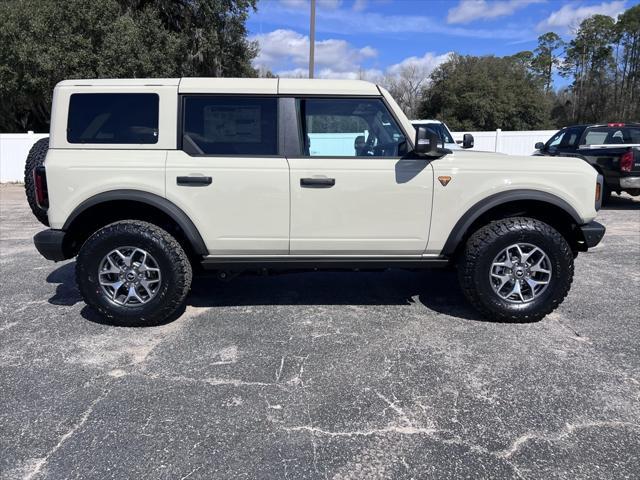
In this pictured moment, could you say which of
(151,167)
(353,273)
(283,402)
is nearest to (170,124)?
(151,167)

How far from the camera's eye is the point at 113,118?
3973 mm

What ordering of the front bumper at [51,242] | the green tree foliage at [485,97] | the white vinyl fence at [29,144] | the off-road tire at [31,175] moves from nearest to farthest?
the front bumper at [51,242]
the off-road tire at [31,175]
the white vinyl fence at [29,144]
the green tree foliage at [485,97]

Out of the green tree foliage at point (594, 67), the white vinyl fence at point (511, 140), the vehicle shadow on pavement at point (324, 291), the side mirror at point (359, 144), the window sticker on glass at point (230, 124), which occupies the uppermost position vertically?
the green tree foliage at point (594, 67)

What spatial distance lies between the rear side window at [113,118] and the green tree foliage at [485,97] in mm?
31992

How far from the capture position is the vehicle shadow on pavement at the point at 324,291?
15.5 ft

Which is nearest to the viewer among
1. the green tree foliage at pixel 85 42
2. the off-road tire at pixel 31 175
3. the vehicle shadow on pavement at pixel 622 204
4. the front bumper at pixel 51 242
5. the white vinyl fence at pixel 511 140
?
the front bumper at pixel 51 242

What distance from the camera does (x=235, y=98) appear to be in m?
4.00

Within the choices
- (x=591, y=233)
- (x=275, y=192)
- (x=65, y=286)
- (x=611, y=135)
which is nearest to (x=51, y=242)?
(x=65, y=286)

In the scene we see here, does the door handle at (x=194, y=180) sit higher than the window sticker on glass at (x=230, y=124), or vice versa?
the window sticker on glass at (x=230, y=124)

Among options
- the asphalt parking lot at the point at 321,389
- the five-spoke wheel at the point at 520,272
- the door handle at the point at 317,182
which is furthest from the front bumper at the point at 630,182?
the door handle at the point at 317,182

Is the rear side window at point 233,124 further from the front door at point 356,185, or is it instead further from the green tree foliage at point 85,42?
the green tree foliage at point 85,42

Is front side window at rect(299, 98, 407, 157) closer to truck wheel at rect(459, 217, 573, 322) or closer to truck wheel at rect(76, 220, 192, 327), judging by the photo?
truck wheel at rect(459, 217, 573, 322)

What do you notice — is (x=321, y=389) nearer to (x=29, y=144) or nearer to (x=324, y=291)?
(x=324, y=291)

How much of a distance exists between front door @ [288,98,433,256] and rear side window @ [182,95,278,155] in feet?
0.85
